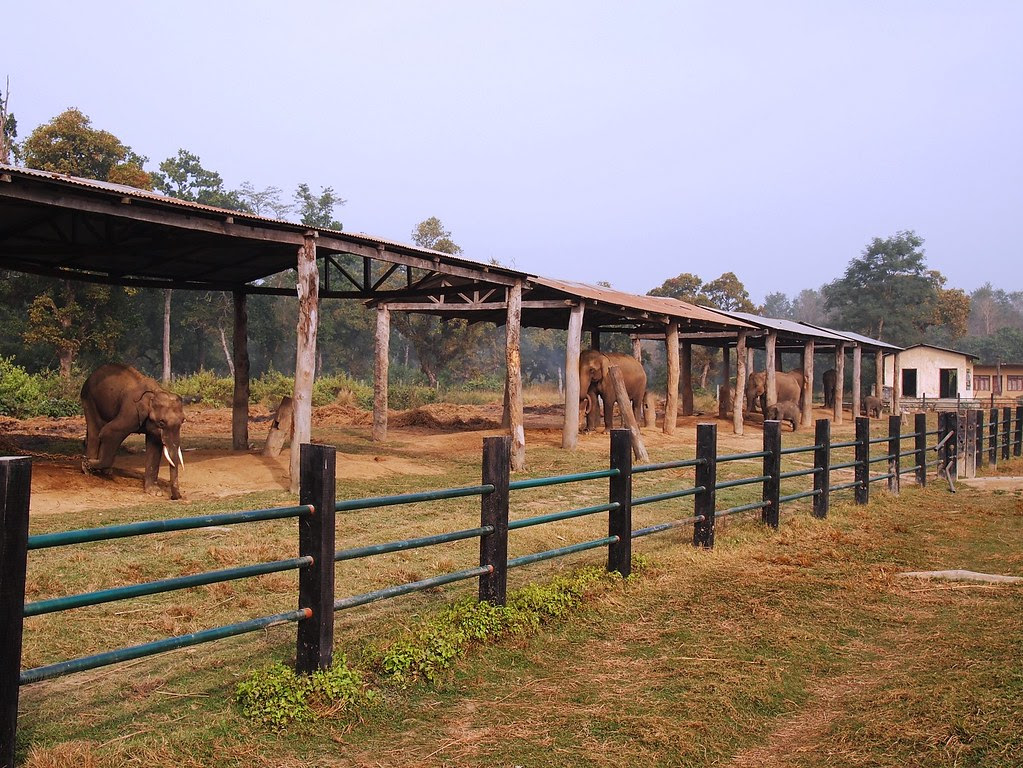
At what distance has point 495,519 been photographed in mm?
5316

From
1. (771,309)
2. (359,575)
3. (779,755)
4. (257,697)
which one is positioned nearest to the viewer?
(779,755)

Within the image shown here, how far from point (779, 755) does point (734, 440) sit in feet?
60.9

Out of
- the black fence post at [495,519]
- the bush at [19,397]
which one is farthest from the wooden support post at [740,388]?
the bush at [19,397]

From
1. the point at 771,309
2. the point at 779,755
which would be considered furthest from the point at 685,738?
the point at 771,309

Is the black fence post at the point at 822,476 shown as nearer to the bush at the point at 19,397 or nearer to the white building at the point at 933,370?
the bush at the point at 19,397

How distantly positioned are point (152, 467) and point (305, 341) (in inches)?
104

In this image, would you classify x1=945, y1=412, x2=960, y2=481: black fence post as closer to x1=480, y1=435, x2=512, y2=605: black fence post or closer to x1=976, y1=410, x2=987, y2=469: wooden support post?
x1=976, y1=410, x2=987, y2=469: wooden support post

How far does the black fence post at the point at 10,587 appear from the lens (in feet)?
9.91

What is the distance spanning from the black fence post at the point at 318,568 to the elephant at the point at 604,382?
15.0 meters

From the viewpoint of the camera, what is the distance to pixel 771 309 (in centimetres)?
12250

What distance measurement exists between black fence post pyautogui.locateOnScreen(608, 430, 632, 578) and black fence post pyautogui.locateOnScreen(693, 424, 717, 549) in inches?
49.7

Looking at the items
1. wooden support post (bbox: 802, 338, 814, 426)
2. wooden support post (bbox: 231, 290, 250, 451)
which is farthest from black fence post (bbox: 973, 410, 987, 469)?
wooden support post (bbox: 231, 290, 250, 451)

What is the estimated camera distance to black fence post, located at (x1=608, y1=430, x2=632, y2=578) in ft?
21.0

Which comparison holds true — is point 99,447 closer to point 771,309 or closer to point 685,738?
point 685,738
